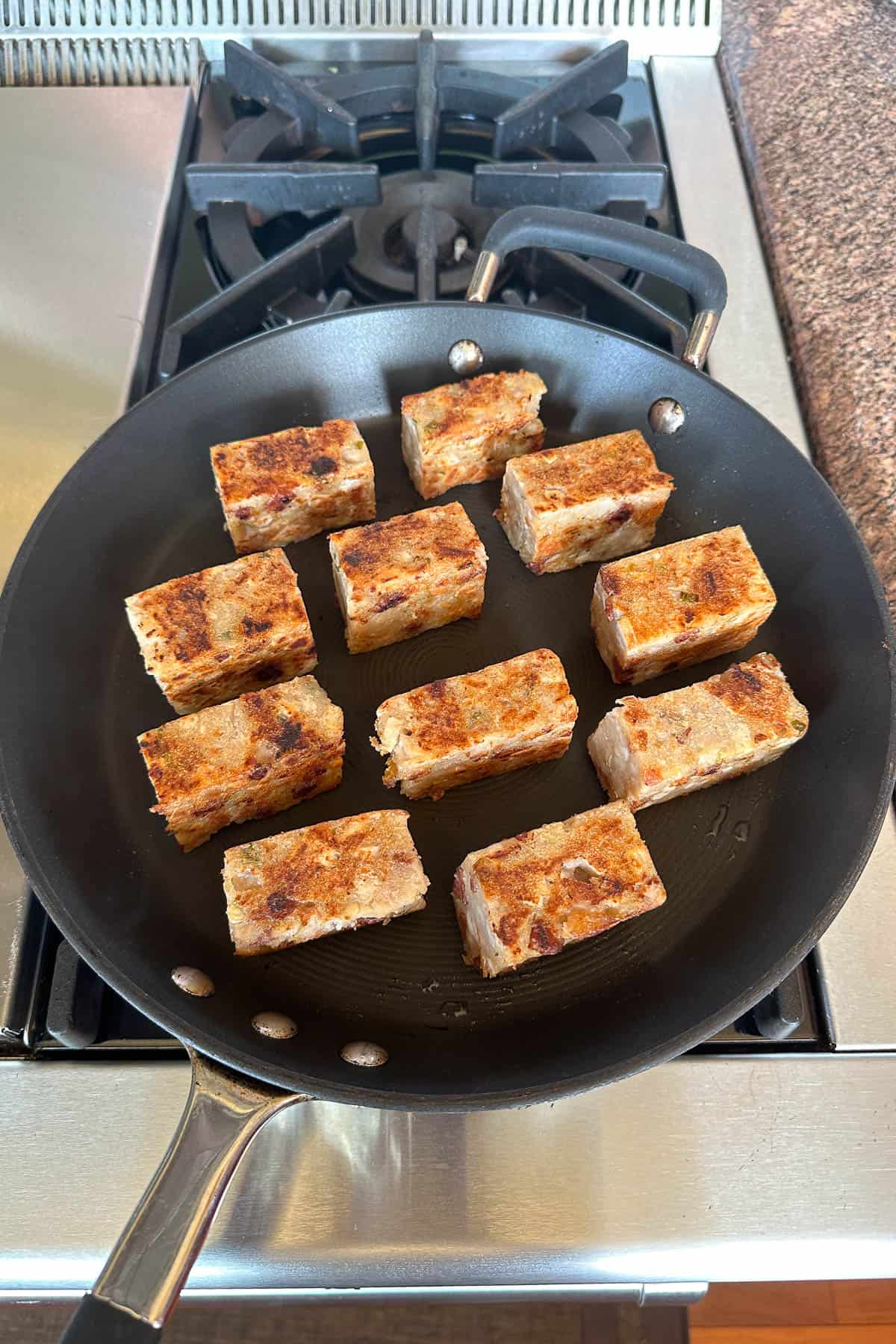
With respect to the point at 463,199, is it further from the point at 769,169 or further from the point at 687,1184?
the point at 687,1184

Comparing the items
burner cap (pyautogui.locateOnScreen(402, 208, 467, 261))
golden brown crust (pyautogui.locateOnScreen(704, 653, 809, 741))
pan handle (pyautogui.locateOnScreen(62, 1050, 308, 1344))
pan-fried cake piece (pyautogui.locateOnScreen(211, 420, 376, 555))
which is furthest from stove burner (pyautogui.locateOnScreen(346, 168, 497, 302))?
pan handle (pyautogui.locateOnScreen(62, 1050, 308, 1344))

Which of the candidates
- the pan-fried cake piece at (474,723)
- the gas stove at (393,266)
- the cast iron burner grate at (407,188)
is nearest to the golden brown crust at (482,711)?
the pan-fried cake piece at (474,723)

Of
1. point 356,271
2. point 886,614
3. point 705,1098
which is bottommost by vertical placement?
point 705,1098

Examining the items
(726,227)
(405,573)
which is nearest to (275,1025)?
(405,573)

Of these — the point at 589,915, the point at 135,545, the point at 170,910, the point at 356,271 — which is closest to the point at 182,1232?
the point at 170,910

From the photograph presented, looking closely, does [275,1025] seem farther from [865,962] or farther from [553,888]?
[865,962]

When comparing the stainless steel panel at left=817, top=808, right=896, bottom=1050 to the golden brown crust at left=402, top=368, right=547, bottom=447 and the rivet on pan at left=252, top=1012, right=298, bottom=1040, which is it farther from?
the golden brown crust at left=402, top=368, right=547, bottom=447
